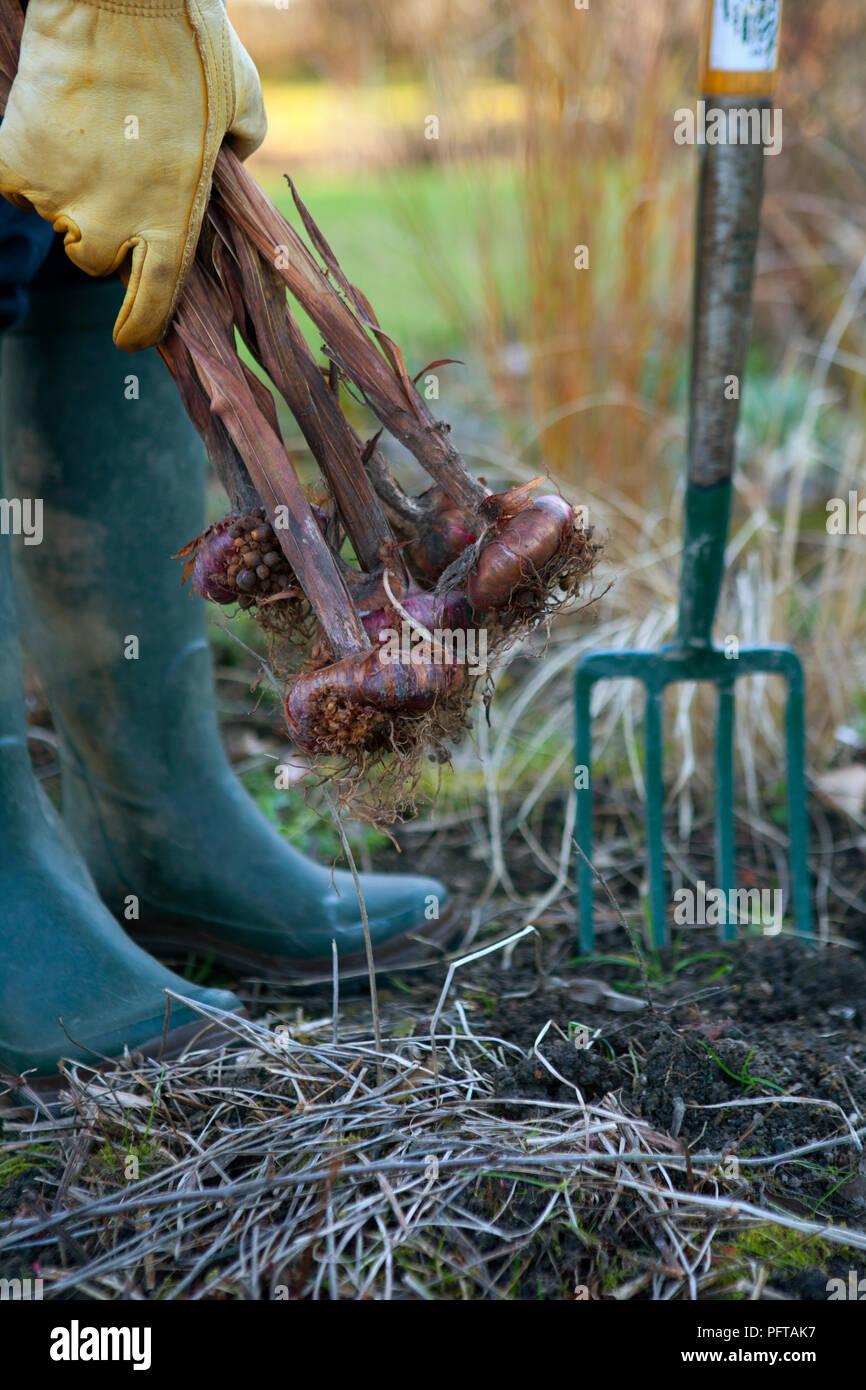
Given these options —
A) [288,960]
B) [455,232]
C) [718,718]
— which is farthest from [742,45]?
[455,232]

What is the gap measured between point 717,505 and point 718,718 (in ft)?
0.98

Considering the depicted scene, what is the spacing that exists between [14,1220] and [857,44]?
3425 mm

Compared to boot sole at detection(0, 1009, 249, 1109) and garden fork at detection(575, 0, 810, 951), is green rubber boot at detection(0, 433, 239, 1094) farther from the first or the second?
garden fork at detection(575, 0, 810, 951)

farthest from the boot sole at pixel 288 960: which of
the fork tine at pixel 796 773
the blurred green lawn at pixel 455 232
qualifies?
the blurred green lawn at pixel 455 232

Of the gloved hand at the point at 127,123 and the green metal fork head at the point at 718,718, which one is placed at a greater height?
the gloved hand at the point at 127,123

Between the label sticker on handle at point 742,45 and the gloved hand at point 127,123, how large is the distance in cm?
61

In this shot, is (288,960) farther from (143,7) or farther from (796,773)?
(143,7)

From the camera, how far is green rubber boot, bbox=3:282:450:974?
1.23 m

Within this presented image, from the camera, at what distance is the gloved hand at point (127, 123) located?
35.1 inches

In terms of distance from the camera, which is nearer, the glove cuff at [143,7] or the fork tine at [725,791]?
the glove cuff at [143,7]

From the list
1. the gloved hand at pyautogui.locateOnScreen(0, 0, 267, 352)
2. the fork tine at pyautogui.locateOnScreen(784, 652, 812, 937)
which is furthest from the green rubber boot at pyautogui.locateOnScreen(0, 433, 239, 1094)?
the fork tine at pyautogui.locateOnScreen(784, 652, 812, 937)

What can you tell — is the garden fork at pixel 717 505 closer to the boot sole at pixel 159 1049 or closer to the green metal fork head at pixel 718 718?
the green metal fork head at pixel 718 718

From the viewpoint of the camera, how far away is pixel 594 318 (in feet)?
7.47

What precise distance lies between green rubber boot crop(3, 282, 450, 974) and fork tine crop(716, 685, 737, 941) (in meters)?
0.38
